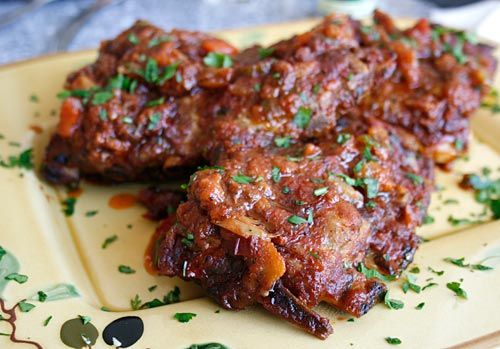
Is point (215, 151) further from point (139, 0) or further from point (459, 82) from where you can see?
point (139, 0)

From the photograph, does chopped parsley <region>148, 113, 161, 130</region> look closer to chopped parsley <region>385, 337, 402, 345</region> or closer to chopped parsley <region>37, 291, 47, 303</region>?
chopped parsley <region>37, 291, 47, 303</region>

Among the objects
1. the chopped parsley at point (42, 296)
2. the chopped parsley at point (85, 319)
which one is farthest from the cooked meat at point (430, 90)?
the chopped parsley at point (42, 296)

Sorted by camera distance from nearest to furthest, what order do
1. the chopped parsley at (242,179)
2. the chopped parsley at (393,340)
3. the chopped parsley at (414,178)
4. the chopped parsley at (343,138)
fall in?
the chopped parsley at (393,340) → the chopped parsley at (242,179) → the chopped parsley at (343,138) → the chopped parsley at (414,178)

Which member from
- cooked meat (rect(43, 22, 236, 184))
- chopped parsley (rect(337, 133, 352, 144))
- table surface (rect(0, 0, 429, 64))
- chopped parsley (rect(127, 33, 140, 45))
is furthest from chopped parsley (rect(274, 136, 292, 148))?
table surface (rect(0, 0, 429, 64))

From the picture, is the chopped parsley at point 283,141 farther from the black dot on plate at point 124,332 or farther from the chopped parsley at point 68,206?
the chopped parsley at point 68,206

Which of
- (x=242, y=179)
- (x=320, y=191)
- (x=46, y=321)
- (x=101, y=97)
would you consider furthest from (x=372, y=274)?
(x=101, y=97)

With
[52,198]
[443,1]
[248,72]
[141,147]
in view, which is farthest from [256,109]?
[443,1]
